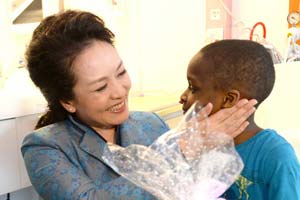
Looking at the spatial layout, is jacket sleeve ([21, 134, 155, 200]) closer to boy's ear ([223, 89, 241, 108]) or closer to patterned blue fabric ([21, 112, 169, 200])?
patterned blue fabric ([21, 112, 169, 200])

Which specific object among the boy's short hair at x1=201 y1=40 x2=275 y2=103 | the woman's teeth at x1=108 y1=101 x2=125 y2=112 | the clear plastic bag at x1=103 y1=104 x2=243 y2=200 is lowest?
the clear plastic bag at x1=103 y1=104 x2=243 y2=200

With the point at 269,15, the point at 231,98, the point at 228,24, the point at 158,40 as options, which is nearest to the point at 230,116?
the point at 231,98

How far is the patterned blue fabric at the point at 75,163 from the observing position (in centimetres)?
85

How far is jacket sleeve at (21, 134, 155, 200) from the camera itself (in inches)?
32.9

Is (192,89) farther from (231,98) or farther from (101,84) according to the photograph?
(101,84)

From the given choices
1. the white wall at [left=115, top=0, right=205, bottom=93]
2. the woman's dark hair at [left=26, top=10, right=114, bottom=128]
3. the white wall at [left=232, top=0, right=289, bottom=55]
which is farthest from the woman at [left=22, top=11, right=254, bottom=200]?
the white wall at [left=232, top=0, right=289, bottom=55]

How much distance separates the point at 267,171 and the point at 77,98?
478 millimetres

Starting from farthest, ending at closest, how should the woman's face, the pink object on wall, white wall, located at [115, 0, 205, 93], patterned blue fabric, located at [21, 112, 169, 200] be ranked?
the pink object on wall, white wall, located at [115, 0, 205, 93], the woman's face, patterned blue fabric, located at [21, 112, 169, 200]

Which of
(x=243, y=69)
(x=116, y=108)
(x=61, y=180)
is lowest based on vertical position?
(x=61, y=180)

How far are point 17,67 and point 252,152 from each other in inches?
49.8

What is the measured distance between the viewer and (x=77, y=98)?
1.02m

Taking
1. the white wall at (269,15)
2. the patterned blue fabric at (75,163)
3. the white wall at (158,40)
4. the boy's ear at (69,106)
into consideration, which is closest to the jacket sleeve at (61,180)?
the patterned blue fabric at (75,163)

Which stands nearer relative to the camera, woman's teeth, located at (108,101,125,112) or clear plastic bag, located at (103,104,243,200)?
clear plastic bag, located at (103,104,243,200)

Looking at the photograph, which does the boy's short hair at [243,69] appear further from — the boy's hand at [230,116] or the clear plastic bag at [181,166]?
the clear plastic bag at [181,166]
